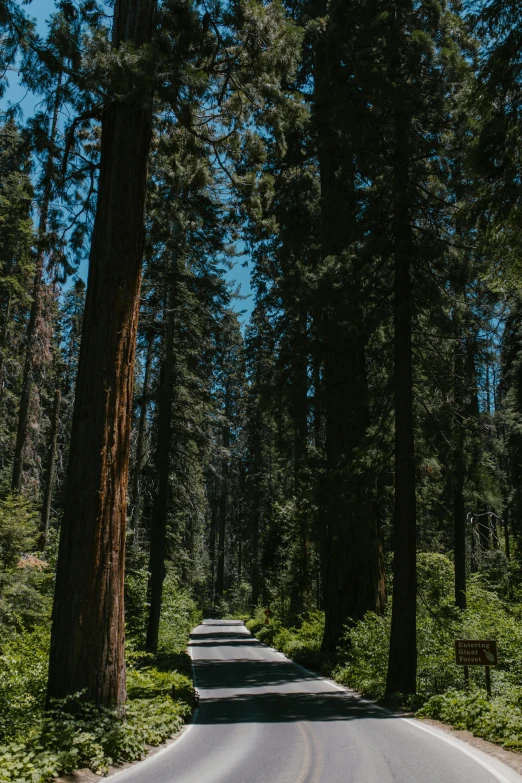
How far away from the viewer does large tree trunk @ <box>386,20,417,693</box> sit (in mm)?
11828

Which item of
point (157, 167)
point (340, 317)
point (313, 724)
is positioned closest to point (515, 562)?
point (340, 317)

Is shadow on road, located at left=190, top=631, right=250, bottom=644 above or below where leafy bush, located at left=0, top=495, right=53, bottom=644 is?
below

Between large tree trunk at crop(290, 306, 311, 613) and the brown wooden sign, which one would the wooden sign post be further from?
large tree trunk at crop(290, 306, 311, 613)

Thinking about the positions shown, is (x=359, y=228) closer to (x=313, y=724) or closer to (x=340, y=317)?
(x=340, y=317)

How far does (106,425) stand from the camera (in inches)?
312

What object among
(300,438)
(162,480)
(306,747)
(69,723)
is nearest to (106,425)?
(69,723)

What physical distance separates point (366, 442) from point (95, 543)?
7.71 m

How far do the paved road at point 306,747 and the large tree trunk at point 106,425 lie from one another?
4.68ft

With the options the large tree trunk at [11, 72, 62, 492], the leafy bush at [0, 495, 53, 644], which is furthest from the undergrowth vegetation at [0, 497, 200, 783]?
the large tree trunk at [11, 72, 62, 492]

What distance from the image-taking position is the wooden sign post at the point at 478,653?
10.1 metres

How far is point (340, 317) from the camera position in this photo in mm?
13914

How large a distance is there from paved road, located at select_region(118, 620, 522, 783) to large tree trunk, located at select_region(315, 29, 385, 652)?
3647 mm

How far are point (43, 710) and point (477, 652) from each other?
6725 millimetres

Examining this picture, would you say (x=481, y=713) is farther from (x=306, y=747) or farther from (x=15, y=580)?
(x=15, y=580)
